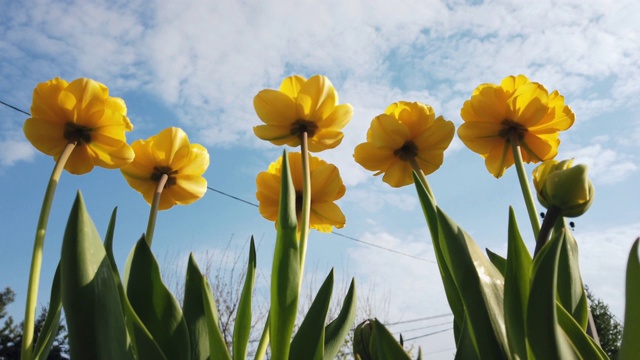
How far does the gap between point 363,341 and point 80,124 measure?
0.51 meters

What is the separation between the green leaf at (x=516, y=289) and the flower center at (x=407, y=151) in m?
0.33

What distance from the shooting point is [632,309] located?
49cm

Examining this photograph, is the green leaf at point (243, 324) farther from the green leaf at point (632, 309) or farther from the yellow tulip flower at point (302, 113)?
the green leaf at point (632, 309)

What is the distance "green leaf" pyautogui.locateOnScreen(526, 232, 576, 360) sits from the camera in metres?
0.47

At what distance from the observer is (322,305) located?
0.68m

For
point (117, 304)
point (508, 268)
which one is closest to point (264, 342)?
point (117, 304)

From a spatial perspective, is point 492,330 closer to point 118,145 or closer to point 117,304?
point 117,304

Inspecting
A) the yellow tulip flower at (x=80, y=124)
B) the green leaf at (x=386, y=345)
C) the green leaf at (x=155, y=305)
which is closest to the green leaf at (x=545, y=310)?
the green leaf at (x=386, y=345)

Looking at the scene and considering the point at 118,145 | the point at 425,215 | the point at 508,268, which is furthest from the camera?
the point at 118,145

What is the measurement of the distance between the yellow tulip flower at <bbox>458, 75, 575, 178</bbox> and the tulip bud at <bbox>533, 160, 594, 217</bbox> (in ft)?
0.72

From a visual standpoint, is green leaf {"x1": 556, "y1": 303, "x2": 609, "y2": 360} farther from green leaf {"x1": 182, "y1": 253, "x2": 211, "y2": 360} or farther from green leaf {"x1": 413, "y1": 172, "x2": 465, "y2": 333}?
green leaf {"x1": 182, "y1": 253, "x2": 211, "y2": 360}

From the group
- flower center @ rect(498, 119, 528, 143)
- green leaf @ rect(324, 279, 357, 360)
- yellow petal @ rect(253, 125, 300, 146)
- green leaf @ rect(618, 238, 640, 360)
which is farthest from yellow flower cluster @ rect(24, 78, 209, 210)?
green leaf @ rect(618, 238, 640, 360)

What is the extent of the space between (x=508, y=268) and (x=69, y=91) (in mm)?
636

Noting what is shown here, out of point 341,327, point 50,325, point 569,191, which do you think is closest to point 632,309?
point 569,191
